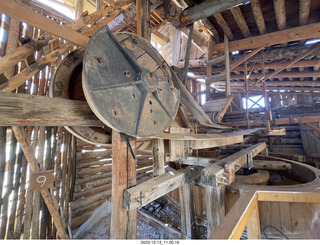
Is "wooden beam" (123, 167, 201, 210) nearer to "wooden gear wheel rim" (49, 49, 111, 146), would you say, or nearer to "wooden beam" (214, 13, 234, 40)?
"wooden gear wheel rim" (49, 49, 111, 146)

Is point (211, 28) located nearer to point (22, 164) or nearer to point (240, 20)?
point (240, 20)

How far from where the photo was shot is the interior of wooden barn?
1.13 metres

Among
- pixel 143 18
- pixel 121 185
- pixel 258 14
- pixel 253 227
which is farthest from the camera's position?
pixel 258 14

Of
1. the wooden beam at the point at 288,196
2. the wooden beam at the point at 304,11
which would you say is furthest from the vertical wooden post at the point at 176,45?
the wooden beam at the point at 288,196

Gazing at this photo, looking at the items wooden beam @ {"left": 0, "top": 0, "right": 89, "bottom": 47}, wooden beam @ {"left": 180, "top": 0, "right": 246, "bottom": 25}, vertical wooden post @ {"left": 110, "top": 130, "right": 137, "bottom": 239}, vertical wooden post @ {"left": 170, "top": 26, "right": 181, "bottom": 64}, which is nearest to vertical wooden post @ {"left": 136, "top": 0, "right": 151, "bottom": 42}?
wooden beam @ {"left": 0, "top": 0, "right": 89, "bottom": 47}

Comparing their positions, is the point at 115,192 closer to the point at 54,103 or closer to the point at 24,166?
the point at 54,103

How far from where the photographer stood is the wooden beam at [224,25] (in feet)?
11.2

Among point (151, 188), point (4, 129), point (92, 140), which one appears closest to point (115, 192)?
point (151, 188)

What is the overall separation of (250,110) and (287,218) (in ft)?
23.7

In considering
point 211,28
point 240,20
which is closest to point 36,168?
point 211,28

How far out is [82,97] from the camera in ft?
4.84

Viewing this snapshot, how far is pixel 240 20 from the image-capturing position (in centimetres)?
334

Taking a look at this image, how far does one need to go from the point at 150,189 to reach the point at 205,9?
296cm

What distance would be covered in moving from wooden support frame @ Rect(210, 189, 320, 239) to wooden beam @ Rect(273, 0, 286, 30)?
331 centimetres
